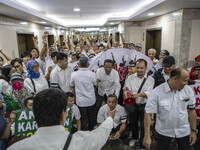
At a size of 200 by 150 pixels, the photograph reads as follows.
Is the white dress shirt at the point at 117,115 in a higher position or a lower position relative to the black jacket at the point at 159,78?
lower

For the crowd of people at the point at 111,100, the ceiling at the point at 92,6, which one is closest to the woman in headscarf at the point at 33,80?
the crowd of people at the point at 111,100

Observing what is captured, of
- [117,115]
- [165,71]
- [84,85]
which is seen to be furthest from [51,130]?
[165,71]

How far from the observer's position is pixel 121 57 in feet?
12.4

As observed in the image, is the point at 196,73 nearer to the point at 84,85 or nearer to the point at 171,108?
the point at 171,108

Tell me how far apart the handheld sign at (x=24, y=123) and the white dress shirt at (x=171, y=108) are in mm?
1613

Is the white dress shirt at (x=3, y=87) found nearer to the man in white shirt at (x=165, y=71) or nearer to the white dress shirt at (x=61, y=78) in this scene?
the white dress shirt at (x=61, y=78)

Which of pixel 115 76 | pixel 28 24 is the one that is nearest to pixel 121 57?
pixel 115 76

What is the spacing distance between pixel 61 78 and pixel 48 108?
214cm

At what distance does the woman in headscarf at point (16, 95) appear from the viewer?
2.20m

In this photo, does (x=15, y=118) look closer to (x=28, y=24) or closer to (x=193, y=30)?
(x=193, y=30)

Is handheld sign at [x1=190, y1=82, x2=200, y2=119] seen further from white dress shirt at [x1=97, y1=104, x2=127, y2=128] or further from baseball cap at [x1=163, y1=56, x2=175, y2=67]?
white dress shirt at [x1=97, y1=104, x2=127, y2=128]

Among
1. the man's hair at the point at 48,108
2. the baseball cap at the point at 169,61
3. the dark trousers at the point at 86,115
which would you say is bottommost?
the dark trousers at the point at 86,115

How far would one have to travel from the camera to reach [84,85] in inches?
114

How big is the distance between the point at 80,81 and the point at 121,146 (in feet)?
5.12
